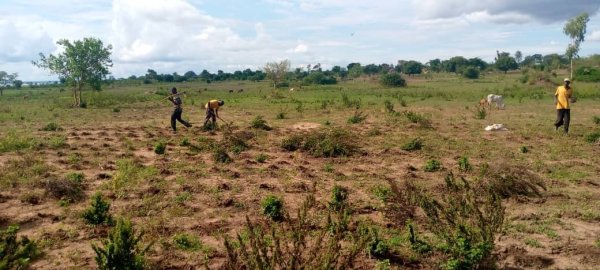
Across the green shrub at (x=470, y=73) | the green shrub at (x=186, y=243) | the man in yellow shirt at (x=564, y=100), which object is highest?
the green shrub at (x=470, y=73)

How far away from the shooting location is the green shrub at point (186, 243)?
5.88 m

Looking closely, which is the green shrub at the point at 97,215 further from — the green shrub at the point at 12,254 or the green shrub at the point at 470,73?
the green shrub at the point at 470,73

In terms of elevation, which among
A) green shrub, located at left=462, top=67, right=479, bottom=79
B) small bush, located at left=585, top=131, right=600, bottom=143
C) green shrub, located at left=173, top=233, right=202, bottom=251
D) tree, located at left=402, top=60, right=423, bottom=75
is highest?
tree, located at left=402, top=60, right=423, bottom=75

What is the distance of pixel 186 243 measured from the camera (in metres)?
5.97

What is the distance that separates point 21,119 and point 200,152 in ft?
42.7

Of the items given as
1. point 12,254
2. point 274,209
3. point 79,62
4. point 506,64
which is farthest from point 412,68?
point 12,254

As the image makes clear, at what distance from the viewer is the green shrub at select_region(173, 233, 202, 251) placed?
588cm

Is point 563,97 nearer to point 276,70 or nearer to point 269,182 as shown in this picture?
point 269,182

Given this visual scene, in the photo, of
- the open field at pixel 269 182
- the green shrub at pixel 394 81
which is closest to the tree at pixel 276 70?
the green shrub at pixel 394 81

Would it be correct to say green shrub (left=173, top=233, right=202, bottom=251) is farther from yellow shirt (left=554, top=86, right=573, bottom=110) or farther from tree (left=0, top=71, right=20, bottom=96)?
tree (left=0, top=71, right=20, bottom=96)

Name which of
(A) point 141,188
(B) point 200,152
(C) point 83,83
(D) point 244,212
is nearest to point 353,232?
(D) point 244,212

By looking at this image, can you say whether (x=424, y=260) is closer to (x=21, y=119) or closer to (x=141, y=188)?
(x=141, y=188)

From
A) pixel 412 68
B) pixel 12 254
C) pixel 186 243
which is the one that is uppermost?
pixel 412 68

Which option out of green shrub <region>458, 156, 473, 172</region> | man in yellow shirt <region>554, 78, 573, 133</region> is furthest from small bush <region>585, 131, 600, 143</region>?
green shrub <region>458, 156, 473, 172</region>
